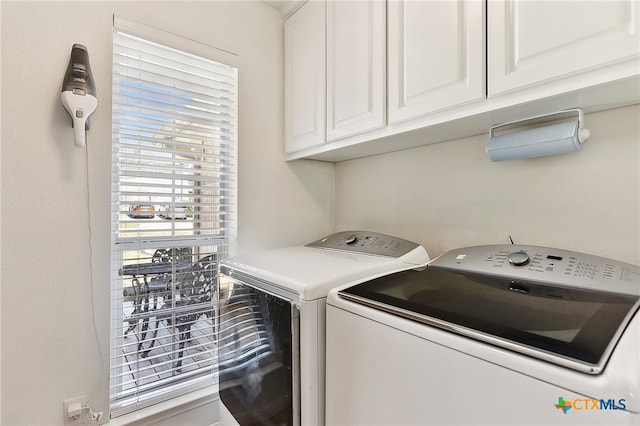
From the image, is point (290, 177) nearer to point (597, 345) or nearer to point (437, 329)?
point (437, 329)

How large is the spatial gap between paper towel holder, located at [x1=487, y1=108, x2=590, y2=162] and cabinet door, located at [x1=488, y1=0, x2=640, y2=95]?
0.25 m

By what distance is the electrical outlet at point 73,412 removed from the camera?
1.24m

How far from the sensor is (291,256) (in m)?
1.44

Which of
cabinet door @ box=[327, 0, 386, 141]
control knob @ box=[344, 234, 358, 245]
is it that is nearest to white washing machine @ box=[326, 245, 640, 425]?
control knob @ box=[344, 234, 358, 245]

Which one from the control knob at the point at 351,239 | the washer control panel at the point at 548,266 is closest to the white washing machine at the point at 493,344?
the washer control panel at the point at 548,266

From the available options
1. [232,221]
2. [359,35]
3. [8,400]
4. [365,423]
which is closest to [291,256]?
[232,221]

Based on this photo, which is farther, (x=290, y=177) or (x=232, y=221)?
(x=290, y=177)

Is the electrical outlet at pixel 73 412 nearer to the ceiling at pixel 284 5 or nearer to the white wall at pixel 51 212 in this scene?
the white wall at pixel 51 212

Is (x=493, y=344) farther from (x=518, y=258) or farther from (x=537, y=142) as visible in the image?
(x=537, y=142)

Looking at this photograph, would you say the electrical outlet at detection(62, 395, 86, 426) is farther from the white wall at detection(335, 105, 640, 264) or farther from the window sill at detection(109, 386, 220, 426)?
the white wall at detection(335, 105, 640, 264)

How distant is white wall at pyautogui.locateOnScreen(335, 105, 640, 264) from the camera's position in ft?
3.31

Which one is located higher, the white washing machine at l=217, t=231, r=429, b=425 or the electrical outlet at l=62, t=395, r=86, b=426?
the white washing machine at l=217, t=231, r=429, b=425

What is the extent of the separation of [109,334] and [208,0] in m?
1.66

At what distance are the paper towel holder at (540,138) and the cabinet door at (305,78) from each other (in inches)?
30.8
